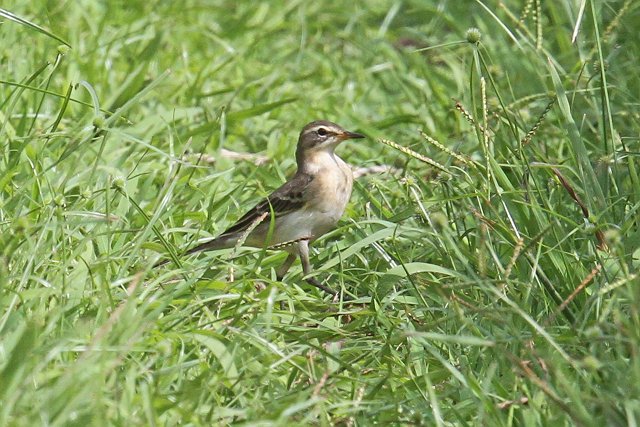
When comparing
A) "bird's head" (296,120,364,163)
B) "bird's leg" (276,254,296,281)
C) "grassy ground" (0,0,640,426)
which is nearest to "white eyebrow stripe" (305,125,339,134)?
"bird's head" (296,120,364,163)

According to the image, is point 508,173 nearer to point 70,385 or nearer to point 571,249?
point 571,249

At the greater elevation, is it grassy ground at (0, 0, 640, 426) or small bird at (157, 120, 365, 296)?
grassy ground at (0, 0, 640, 426)

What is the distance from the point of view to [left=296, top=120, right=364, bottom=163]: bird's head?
6.58m

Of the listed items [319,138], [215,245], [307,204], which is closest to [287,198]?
[307,204]

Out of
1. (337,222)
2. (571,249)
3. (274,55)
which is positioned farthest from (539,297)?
(274,55)

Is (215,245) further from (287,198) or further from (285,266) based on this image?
(287,198)

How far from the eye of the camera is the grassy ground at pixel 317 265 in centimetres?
381

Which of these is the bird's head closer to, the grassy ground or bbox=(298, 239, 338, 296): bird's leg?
the grassy ground

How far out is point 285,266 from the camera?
5.95 metres

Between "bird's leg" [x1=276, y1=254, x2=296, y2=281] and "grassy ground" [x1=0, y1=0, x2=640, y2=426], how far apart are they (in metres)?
0.06

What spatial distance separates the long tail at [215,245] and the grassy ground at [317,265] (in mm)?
72

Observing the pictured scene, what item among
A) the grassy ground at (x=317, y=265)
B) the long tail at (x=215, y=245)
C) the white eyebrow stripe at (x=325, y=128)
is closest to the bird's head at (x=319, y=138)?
the white eyebrow stripe at (x=325, y=128)

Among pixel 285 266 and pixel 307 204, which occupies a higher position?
pixel 307 204

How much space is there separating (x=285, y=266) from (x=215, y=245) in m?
0.45
